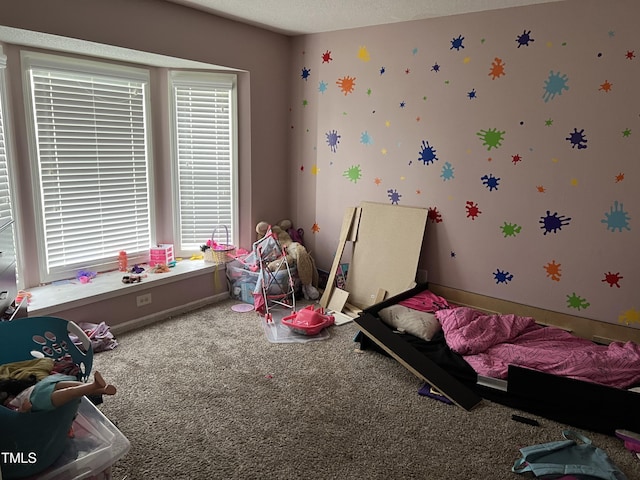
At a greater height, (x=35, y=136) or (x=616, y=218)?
(x=35, y=136)

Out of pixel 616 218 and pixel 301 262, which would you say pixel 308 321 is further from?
pixel 616 218

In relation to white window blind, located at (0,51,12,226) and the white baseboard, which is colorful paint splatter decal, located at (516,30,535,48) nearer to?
the white baseboard

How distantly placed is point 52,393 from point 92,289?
6.70 ft

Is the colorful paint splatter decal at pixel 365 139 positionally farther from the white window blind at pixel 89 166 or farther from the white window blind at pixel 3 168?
the white window blind at pixel 3 168

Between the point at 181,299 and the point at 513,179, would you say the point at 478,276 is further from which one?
the point at 181,299

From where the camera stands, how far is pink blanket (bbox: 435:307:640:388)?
243 cm

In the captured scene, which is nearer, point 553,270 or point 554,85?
point 554,85

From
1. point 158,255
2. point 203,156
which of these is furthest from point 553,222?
point 158,255

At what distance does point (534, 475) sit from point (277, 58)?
3.70m

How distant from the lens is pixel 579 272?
2.99 meters

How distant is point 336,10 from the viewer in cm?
327

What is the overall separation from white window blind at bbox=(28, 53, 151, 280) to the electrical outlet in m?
0.45

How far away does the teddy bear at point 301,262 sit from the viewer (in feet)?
13.1

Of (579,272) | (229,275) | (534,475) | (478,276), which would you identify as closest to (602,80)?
(579,272)
